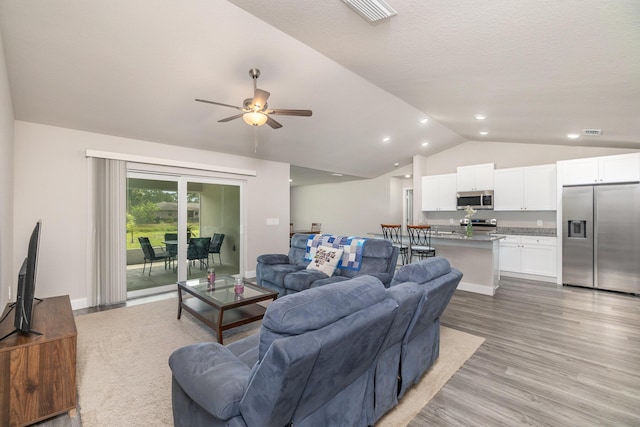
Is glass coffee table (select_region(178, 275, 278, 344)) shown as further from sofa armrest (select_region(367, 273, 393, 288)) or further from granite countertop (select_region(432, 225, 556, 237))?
→ granite countertop (select_region(432, 225, 556, 237))

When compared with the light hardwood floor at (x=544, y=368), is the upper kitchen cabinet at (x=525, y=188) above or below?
above

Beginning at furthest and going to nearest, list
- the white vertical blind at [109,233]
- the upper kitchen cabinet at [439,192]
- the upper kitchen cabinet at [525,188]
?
the upper kitchen cabinet at [439,192], the upper kitchen cabinet at [525,188], the white vertical blind at [109,233]

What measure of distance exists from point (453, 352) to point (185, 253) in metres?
4.35

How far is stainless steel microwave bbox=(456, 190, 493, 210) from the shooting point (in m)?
6.22

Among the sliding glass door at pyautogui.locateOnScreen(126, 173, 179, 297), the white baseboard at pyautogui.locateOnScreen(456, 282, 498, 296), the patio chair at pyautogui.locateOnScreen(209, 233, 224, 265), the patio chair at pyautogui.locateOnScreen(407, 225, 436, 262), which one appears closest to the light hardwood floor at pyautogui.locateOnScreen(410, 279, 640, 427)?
the white baseboard at pyautogui.locateOnScreen(456, 282, 498, 296)

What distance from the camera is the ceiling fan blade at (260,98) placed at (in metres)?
2.74

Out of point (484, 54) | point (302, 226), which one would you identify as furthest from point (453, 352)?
point (302, 226)

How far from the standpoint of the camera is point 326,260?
3.99m

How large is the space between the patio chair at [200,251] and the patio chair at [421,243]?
376cm

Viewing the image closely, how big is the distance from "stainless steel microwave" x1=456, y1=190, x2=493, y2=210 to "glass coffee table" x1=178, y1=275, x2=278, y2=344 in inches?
204

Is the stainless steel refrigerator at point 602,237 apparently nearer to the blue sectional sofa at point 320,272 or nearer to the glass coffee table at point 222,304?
the blue sectional sofa at point 320,272

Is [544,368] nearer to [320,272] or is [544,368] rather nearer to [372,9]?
[320,272]

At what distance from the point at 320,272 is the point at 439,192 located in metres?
4.59

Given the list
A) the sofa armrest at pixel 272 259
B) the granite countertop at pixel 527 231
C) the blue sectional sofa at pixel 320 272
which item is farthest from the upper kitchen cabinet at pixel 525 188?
the sofa armrest at pixel 272 259
